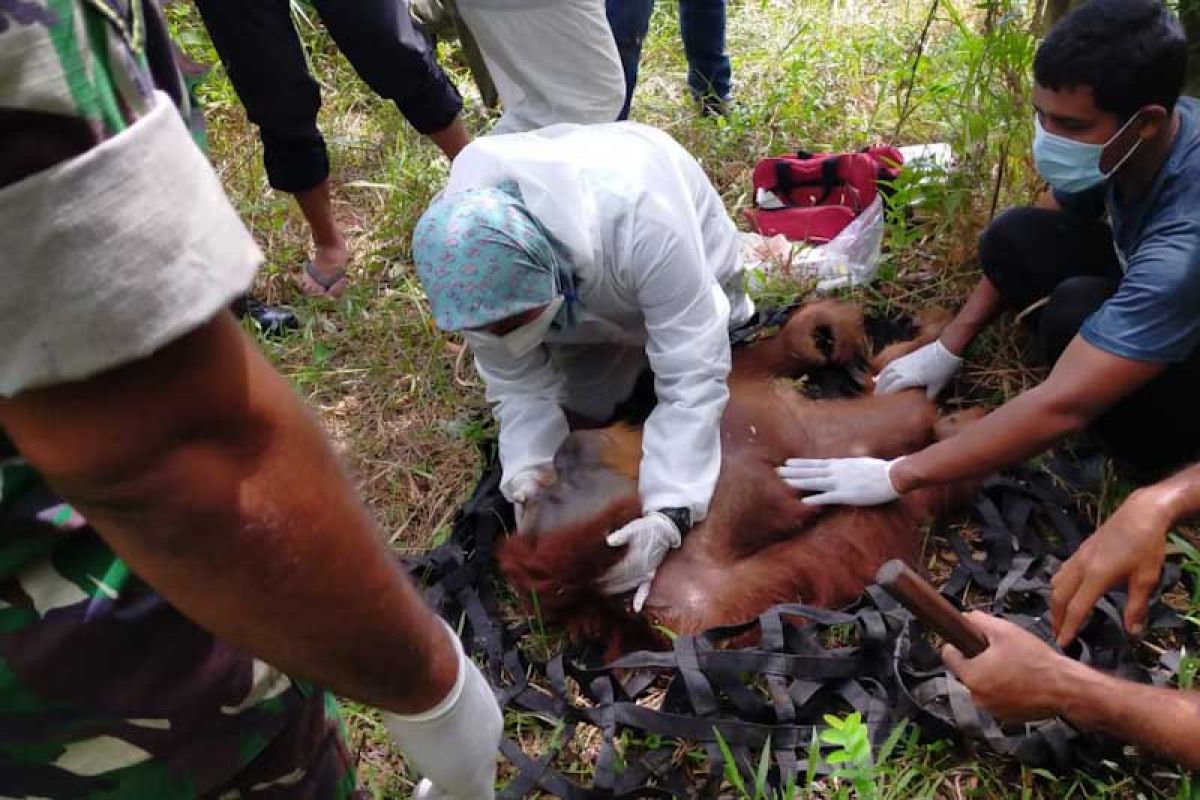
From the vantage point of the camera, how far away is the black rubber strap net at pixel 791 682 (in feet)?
6.20

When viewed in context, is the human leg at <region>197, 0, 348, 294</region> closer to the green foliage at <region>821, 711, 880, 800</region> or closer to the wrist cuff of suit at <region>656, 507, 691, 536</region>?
the wrist cuff of suit at <region>656, 507, 691, 536</region>

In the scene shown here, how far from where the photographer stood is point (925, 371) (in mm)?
2779

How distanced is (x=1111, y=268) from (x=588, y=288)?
1430mm

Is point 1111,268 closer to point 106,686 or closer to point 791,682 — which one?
point 791,682

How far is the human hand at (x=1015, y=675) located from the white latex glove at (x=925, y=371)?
1136mm

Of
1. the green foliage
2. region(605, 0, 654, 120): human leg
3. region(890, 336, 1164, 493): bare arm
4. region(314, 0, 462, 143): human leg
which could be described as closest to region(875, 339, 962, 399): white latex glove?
region(890, 336, 1164, 493): bare arm

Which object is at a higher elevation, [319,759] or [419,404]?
[319,759]

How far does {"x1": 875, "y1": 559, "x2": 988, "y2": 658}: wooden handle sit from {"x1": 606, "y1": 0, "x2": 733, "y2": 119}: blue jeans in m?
2.64

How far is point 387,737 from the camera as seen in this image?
2.13 metres

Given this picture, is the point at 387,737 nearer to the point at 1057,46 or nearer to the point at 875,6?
the point at 1057,46

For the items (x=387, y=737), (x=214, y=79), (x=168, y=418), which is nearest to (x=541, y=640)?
(x=387, y=737)

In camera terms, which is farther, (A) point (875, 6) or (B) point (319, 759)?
(A) point (875, 6)

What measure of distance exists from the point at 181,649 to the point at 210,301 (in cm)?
49

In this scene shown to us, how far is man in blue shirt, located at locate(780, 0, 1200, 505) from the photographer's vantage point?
1999 mm
